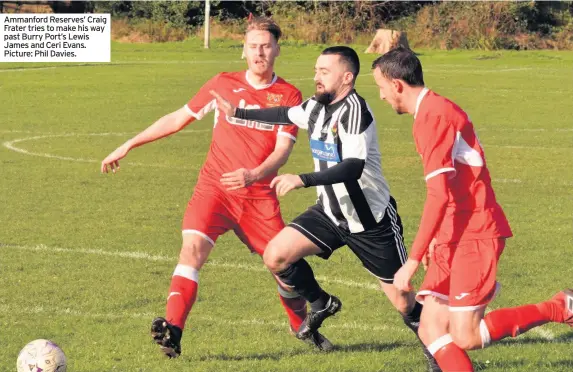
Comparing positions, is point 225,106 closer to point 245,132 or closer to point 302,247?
point 245,132

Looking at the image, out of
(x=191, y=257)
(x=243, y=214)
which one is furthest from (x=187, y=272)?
(x=243, y=214)

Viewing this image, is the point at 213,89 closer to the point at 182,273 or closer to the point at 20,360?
the point at 182,273

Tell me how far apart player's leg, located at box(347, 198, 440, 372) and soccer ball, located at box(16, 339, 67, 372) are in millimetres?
2020

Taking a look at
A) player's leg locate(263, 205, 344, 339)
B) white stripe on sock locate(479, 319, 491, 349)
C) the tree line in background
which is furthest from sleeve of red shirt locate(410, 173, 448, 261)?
the tree line in background

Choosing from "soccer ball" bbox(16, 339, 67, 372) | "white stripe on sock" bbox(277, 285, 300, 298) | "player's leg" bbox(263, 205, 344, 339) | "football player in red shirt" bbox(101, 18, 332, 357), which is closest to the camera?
"soccer ball" bbox(16, 339, 67, 372)

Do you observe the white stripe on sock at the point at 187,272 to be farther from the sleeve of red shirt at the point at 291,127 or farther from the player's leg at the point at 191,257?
the sleeve of red shirt at the point at 291,127

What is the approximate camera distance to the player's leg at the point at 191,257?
23.8 ft

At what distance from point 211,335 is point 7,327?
1520mm

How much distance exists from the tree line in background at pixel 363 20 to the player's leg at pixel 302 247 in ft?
141

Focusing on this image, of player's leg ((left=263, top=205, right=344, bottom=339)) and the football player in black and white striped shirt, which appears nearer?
the football player in black and white striped shirt

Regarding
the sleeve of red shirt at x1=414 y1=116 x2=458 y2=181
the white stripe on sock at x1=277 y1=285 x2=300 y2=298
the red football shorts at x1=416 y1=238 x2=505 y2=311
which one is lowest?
the white stripe on sock at x1=277 y1=285 x2=300 y2=298

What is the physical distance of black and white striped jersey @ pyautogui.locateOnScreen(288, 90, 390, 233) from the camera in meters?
7.20

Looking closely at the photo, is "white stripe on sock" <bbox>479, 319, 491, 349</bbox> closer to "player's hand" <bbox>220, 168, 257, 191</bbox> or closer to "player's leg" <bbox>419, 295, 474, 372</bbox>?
"player's leg" <bbox>419, 295, 474, 372</bbox>

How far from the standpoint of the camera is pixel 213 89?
839 cm
